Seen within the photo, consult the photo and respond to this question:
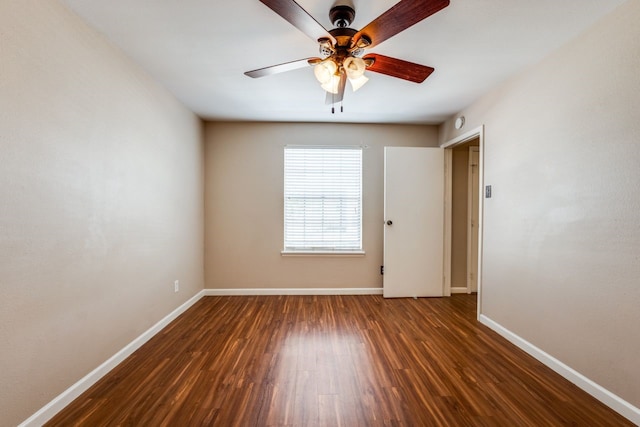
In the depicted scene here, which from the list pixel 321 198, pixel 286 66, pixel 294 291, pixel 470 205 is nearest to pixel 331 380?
pixel 294 291

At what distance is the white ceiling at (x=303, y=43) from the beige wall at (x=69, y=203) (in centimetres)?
31

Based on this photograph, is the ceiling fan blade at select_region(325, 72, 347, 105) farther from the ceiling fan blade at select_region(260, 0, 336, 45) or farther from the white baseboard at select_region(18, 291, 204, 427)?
the white baseboard at select_region(18, 291, 204, 427)

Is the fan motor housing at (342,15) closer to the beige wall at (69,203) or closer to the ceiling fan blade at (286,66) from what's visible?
the ceiling fan blade at (286,66)

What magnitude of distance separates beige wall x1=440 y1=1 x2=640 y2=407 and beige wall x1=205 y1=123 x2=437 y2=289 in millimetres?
1781

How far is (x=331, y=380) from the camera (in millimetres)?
1778

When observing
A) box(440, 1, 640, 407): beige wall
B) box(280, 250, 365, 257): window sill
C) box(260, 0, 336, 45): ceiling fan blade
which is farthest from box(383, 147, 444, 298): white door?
box(260, 0, 336, 45): ceiling fan blade

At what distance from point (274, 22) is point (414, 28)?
2.97 ft

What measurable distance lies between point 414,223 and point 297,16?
2808mm

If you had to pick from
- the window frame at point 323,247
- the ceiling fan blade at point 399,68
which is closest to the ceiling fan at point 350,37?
the ceiling fan blade at point 399,68

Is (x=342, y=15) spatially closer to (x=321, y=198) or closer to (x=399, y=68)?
(x=399, y=68)

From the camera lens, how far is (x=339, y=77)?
1694mm

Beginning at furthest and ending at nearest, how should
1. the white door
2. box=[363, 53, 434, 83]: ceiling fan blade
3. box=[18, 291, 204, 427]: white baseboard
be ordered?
the white door
box=[363, 53, 434, 83]: ceiling fan blade
box=[18, 291, 204, 427]: white baseboard

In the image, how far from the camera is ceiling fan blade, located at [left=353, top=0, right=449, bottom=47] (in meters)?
1.16

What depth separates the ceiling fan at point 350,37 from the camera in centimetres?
121
